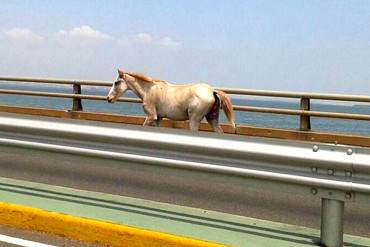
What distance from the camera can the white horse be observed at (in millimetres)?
10734

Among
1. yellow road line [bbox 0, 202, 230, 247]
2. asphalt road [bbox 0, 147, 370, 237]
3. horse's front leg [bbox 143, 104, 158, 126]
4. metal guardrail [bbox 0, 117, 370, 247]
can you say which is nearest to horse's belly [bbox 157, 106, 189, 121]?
horse's front leg [bbox 143, 104, 158, 126]

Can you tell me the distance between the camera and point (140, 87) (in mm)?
11469

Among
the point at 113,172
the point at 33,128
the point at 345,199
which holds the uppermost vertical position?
the point at 33,128

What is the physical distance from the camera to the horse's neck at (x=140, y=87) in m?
11.4

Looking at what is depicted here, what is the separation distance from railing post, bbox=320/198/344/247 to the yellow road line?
0.96m

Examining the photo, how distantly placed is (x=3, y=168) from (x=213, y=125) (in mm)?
4636

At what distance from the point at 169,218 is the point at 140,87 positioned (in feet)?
21.3

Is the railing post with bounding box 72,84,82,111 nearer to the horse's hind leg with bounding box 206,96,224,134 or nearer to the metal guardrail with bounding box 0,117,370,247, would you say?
the horse's hind leg with bounding box 206,96,224,134

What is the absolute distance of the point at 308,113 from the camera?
1281 cm

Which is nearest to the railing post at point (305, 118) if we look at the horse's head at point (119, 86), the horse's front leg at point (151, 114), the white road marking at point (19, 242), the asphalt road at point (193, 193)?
the horse's front leg at point (151, 114)

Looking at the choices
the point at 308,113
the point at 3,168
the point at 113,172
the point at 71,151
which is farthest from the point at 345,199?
the point at 308,113

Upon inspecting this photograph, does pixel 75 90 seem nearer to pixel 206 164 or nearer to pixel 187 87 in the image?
pixel 187 87

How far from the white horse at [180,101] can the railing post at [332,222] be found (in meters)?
6.47

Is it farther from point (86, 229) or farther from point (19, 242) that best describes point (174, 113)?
point (19, 242)
